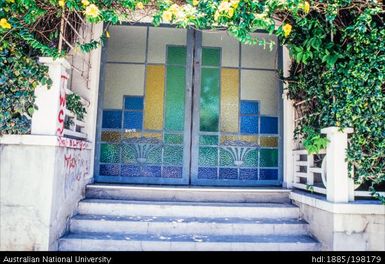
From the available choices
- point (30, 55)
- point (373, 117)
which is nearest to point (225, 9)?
point (373, 117)

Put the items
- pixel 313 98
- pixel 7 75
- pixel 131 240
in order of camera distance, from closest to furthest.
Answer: pixel 7 75 < pixel 131 240 < pixel 313 98

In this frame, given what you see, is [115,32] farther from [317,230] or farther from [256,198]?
[317,230]

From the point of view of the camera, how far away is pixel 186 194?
425 cm

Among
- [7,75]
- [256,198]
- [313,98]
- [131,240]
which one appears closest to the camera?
[7,75]

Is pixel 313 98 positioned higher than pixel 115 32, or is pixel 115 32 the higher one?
pixel 115 32

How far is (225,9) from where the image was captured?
281cm

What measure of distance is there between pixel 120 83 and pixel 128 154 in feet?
3.90

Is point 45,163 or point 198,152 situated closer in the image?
point 45,163

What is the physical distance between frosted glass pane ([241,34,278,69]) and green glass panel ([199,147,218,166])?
1571 millimetres

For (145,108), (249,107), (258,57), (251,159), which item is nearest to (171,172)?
(145,108)

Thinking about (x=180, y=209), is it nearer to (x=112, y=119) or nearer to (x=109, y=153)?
(x=109, y=153)

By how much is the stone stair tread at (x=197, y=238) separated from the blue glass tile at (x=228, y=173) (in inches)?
50.3

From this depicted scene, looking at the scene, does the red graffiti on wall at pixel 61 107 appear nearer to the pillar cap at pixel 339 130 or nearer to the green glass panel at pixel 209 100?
the green glass panel at pixel 209 100
